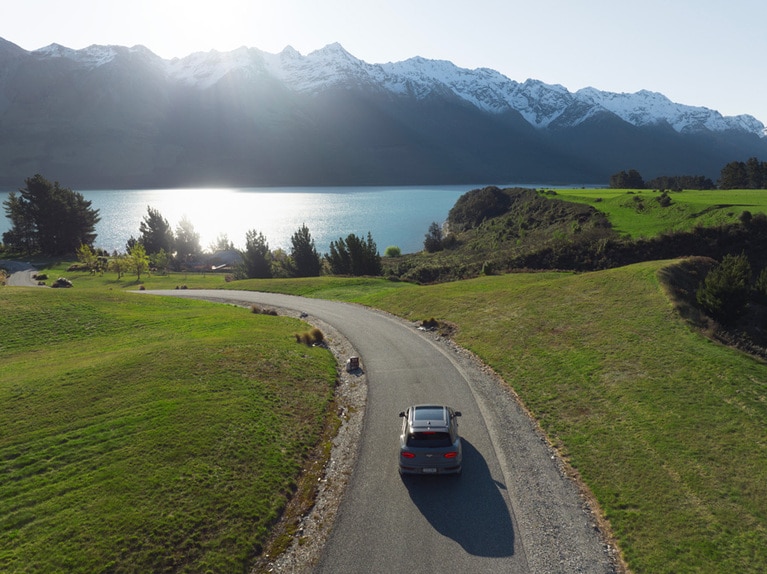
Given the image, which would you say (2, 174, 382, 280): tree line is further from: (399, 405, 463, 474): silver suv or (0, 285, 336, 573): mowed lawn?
(399, 405, 463, 474): silver suv

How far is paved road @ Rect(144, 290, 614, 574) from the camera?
1229cm

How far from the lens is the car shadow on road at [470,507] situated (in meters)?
12.9

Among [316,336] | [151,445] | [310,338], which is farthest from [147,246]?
[151,445]

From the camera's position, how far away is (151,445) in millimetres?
16656

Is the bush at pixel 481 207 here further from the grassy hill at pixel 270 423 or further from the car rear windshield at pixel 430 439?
the car rear windshield at pixel 430 439

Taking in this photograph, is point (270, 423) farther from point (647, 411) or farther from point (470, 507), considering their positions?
point (647, 411)

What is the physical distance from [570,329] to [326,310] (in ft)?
83.1

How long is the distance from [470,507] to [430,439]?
2.56 meters

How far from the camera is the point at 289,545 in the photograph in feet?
42.9

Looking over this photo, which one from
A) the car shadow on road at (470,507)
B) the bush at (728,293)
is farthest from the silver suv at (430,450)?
the bush at (728,293)

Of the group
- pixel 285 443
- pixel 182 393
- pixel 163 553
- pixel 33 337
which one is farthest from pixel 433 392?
pixel 33 337

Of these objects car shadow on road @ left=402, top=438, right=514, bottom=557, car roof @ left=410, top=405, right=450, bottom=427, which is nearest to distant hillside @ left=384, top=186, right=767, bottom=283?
car roof @ left=410, top=405, right=450, bottom=427

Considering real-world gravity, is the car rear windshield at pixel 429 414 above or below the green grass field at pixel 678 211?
below

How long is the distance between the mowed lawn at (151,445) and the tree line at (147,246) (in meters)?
49.0
